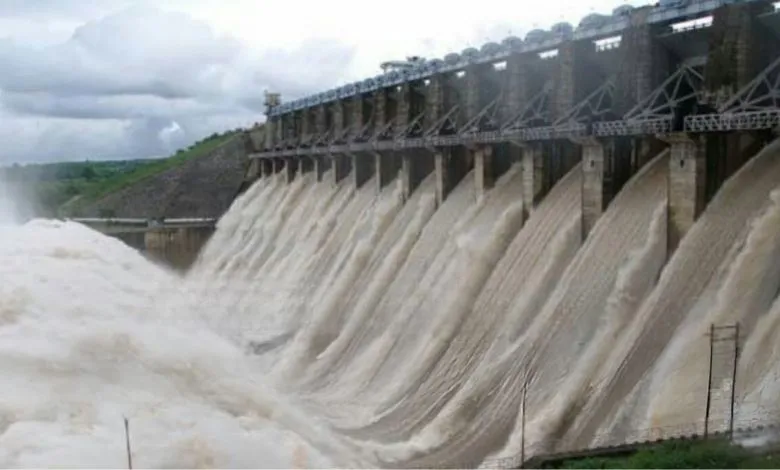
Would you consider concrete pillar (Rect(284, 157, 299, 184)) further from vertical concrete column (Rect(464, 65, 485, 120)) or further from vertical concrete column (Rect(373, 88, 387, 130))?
vertical concrete column (Rect(464, 65, 485, 120))

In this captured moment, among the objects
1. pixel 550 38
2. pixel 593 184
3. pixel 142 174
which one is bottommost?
pixel 142 174

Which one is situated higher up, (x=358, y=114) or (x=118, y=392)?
(x=358, y=114)

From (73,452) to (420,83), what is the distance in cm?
2045

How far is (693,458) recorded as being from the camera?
9430 mm

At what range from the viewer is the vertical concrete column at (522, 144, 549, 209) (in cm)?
1909

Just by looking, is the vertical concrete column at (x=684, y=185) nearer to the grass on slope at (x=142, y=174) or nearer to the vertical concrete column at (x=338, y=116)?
the vertical concrete column at (x=338, y=116)

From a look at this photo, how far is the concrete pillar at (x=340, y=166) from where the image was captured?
32688 mm

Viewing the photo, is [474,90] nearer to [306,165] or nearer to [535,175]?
[535,175]

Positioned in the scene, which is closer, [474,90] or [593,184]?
[593,184]

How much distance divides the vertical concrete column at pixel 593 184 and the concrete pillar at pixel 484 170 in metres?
4.54

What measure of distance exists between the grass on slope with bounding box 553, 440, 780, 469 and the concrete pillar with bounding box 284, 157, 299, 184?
30259 millimetres

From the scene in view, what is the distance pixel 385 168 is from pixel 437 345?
11.3 meters

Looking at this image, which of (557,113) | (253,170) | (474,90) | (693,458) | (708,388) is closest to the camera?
(693,458)

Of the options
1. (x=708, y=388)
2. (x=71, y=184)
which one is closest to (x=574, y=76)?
(x=708, y=388)
